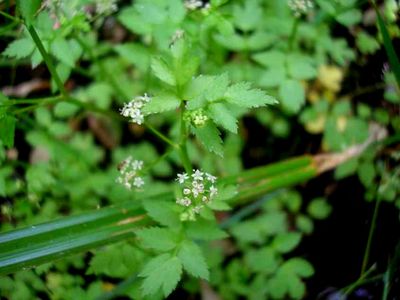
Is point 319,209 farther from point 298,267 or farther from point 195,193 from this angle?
point 195,193

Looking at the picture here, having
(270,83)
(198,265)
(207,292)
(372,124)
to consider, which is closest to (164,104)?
(198,265)

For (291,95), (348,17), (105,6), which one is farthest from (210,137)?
(348,17)

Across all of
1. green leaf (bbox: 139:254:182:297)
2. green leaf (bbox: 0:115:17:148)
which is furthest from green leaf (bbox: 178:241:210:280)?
green leaf (bbox: 0:115:17:148)

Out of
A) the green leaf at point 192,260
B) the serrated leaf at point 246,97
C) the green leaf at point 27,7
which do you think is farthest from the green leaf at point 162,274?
the green leaf at point 27,7

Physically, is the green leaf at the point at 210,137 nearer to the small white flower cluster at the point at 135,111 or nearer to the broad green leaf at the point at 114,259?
the small white flower cluster at the point at 135,111

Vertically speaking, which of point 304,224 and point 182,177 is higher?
point 182,177

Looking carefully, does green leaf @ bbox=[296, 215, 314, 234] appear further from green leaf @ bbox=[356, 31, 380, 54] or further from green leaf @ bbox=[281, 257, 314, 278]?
green leaf @ bbox=[356, 31, 380, 54]
